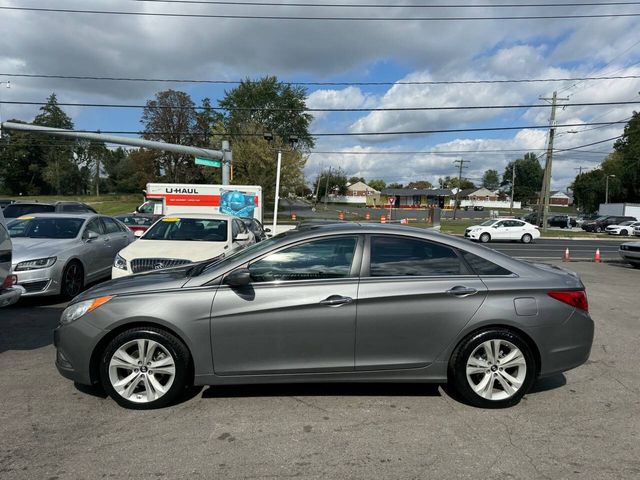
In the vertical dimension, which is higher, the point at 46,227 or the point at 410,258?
the point at 410,258

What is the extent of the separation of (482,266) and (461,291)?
1.23 feet

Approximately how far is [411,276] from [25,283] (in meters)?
6.42

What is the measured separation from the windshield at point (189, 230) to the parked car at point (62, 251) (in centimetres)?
120

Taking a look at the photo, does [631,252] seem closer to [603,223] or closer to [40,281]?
[40,281]

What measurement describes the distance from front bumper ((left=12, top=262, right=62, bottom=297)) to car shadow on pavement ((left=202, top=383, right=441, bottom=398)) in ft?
15.5

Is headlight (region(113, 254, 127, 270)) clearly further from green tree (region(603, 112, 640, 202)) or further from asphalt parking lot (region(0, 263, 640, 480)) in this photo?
green tree (region(603, 112, 640, 202))

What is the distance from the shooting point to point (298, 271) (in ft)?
12.7

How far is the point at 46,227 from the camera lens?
28.6 ft

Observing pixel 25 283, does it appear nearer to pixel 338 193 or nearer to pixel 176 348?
pixel 176 348

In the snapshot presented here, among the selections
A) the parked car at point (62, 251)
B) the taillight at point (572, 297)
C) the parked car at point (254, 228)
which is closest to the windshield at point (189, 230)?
the parked car at point (62, 251)

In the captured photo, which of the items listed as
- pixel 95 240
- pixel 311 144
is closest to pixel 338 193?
pixel 311 144

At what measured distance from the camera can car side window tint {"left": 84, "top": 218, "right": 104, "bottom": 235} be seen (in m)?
9.02

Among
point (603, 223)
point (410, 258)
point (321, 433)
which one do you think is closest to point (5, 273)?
point (321, 433)

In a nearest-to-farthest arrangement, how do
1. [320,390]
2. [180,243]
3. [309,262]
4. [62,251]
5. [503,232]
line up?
[309,262]
[320,390]
[62,251]
[180,243]
[503,232]
